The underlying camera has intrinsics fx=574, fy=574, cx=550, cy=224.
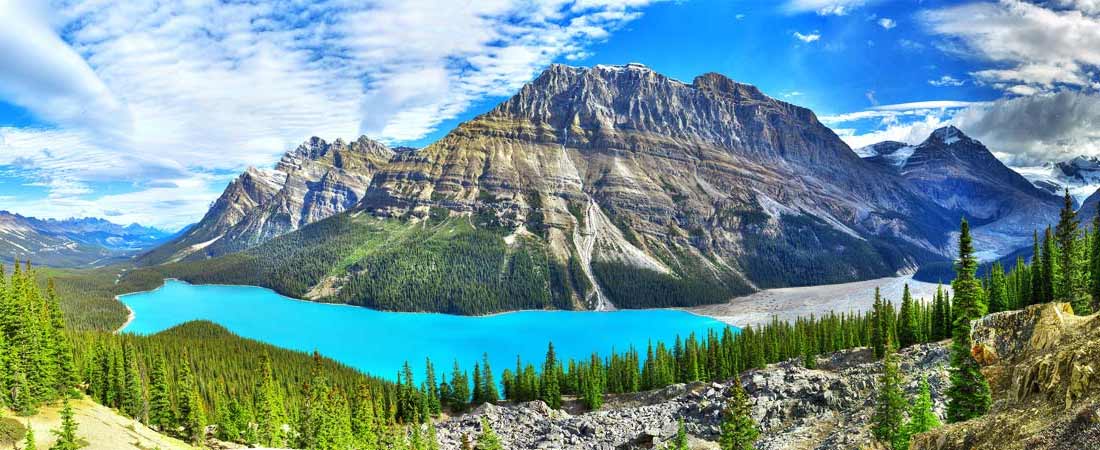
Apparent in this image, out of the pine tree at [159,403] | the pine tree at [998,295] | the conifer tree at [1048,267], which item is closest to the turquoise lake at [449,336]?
the pine tree at [159,403]

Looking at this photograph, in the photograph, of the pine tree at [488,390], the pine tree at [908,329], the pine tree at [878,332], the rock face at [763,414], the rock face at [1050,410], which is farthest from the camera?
the pine tree at [488,390]

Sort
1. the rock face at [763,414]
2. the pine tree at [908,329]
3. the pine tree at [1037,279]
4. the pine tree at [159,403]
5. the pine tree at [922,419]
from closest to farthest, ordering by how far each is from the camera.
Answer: the pine tree at [922,419], the rock face at [763,414], the pine tree at [1037,279], the pine tree at [159,403], the pine tree at [908,329]

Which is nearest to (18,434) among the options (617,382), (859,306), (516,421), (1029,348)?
(516,421)

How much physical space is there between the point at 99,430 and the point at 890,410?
2266 inches

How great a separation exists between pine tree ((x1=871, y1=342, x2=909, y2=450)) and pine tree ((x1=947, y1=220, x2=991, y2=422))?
266 cm

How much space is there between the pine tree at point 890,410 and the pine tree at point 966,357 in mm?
2660

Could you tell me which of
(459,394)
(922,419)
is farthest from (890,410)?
(459,394)

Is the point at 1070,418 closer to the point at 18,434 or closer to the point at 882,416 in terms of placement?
the point at 882,416

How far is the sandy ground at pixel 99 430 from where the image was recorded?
Result: 41.8 metres

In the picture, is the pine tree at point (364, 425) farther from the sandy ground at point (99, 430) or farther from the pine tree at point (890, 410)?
the pine tree at point (890, 410)

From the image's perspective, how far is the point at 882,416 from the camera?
118ft

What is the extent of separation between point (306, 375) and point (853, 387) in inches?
3273

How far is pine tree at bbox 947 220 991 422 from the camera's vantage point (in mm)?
31984

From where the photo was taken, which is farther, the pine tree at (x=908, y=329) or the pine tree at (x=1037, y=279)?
the pine tree at (x=908, y=329)
